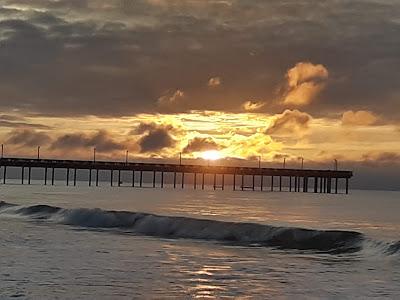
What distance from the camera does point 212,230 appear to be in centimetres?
3578

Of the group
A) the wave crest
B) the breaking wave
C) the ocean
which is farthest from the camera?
the wave crest

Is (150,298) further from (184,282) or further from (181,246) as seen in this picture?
(181,246)

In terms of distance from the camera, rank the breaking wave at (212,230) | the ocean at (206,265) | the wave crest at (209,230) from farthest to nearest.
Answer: the wave crest at (209,230) < the breaking wave at (212,230) < the ocean at (206,265)

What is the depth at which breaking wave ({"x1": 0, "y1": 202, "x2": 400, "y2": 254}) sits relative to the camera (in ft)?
99.1

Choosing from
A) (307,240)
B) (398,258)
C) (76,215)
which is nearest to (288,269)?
(398,258)

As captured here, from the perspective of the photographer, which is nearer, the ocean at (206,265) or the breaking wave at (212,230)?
the ocean at (206,265)

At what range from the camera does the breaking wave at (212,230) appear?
3020cm

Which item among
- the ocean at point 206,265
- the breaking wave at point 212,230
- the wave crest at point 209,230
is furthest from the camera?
the wave crest at point 209,230

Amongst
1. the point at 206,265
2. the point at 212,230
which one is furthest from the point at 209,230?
the point at 206,265

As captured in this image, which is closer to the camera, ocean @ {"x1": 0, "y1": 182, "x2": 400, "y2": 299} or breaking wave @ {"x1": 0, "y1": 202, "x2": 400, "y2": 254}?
ocean @ {"x1": 0, "y1": 182, "x2": 400, "y2": 299}

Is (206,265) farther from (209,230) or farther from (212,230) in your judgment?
(209,230)

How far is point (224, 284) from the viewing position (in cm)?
1655

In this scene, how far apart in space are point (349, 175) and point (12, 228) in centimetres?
10401

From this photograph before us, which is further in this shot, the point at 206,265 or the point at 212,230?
the point at 212,230
